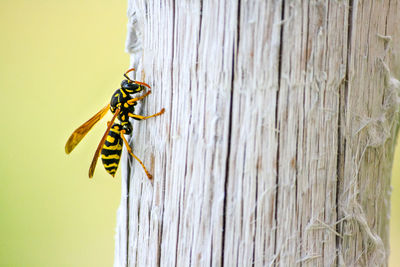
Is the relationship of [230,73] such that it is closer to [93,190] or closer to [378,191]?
[378,191]

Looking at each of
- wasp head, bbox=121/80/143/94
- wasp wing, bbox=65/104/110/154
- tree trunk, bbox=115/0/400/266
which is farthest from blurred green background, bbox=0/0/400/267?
tree trunk, bbox=115/0/400/266

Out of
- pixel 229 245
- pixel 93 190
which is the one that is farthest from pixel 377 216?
pixel 93 190

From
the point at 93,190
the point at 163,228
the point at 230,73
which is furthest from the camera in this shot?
the point at 93,190

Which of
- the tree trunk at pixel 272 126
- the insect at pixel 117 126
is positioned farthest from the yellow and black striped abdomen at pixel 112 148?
the tree trunk at pixel 272 126

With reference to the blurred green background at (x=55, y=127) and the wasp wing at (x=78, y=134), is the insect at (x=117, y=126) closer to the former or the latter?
the wasp wing at (x=78, y=134)

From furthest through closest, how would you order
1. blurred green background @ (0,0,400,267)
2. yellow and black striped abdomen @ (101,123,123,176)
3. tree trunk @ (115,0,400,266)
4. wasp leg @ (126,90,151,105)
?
blurred green background @ (0,0,400,267), yellow and black striped abdomen @ (101,123,123,176), wasp leg @ (126,90,151,105), tree trunk @ (115,0,400,266)

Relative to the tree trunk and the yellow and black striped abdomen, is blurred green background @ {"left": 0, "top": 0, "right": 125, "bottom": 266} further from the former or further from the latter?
the tree trunk
